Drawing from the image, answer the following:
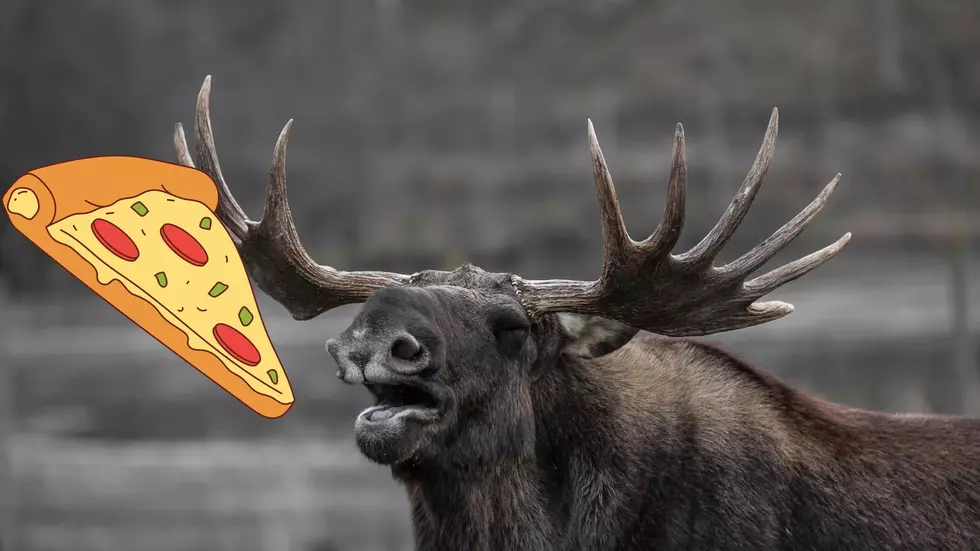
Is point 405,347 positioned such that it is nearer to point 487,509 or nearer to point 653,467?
point 487,509

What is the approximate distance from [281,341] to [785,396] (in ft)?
21.4

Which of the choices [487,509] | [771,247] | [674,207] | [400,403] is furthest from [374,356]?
[771,247]

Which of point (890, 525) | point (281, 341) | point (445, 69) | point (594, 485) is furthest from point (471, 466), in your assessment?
point (445, 69)

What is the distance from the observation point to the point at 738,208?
3621mm

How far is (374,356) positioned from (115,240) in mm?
794

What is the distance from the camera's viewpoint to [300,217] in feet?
34.0

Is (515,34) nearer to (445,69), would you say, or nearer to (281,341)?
(445,69)

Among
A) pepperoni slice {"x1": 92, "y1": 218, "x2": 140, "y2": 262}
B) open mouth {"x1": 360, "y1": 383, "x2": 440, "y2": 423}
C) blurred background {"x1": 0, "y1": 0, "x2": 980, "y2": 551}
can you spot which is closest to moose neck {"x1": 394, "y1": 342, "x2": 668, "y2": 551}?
open mouth {"x1": 360, "y1": 383, "x2": 440, "y2": 423}

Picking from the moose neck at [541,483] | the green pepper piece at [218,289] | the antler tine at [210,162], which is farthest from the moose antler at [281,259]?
the green pepper piece at [218,289]

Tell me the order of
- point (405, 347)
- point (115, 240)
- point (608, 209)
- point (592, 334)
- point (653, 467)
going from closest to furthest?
point (115, 240) < point (405, 347) < point (608, 209) < point (653, 467) < point (592, 334)

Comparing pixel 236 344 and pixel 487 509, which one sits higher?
pixel 236 344

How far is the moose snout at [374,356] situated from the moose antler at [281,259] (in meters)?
0.82

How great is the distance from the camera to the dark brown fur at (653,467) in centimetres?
358

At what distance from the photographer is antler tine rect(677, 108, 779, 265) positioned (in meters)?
3.54
